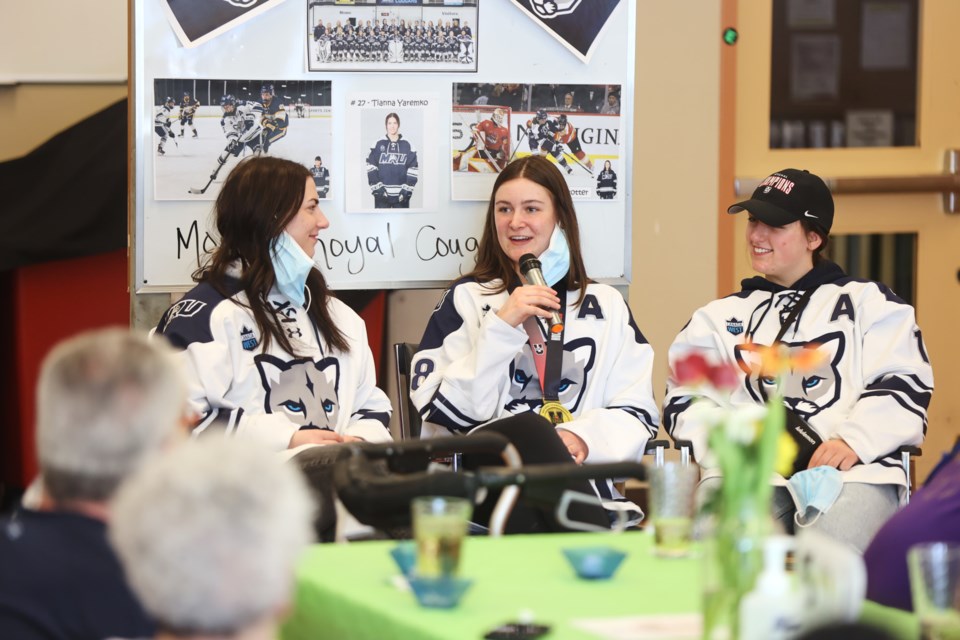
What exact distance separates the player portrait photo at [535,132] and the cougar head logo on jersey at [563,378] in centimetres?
58

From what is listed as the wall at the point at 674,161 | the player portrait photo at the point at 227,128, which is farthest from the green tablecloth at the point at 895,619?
the wall at the point at 674,161

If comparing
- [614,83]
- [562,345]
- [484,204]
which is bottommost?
[562,345]

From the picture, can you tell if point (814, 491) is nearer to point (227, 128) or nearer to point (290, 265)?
point (290, 265)

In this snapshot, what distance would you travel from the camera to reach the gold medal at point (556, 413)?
3.29 metres

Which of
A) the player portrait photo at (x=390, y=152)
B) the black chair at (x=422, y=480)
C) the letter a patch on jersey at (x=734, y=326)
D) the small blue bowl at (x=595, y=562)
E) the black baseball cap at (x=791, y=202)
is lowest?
the small blue bowl at (x=595, y=562)

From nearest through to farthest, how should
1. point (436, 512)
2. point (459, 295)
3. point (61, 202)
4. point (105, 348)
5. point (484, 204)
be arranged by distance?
point (105, 348), point (436, 512), point (459, 295), point (484, 204), point (61, 202)

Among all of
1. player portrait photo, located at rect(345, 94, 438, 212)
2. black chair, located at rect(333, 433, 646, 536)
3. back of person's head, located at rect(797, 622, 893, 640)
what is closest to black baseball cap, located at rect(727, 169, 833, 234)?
A: player portrait photo, located at rect(345, 94, 438, 212)

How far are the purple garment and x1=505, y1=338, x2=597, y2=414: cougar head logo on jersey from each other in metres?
1.31

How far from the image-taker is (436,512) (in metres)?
1.59

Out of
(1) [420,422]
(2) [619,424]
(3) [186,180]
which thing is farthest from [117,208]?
(2) [619,424]

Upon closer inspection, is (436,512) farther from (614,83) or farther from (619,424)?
(614,83)

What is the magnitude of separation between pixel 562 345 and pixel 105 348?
203 cm

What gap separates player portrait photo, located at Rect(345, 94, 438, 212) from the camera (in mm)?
3650

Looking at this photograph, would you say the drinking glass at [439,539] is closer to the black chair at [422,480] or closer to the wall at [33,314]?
the black chair at [422,480]
